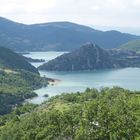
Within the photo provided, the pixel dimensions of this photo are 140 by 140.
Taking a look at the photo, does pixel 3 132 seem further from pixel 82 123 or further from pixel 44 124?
pixel 82 123

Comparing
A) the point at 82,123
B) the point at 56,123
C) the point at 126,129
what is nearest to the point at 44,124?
the point at 56,123

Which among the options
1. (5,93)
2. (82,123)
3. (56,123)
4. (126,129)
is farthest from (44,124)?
(5,93)

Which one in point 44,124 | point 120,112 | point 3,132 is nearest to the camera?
point 120,112

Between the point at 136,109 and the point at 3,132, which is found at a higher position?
the point at 136,109

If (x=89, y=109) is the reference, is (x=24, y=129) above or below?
below

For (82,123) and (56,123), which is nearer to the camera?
(82,123)

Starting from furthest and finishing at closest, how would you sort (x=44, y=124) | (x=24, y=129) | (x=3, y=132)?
(x=3, y=132) < (x=24, y=129) < (x=44, y=124)

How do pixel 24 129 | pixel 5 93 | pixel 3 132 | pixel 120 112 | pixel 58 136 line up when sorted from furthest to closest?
pixel 5 93 < pixel 3 132 < pixel 24 129 < pixel 58 136 < pixel 120 112

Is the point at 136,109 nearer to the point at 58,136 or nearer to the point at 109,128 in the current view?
the point at 109,128

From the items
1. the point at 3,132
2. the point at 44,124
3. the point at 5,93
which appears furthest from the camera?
the point at 5,93
